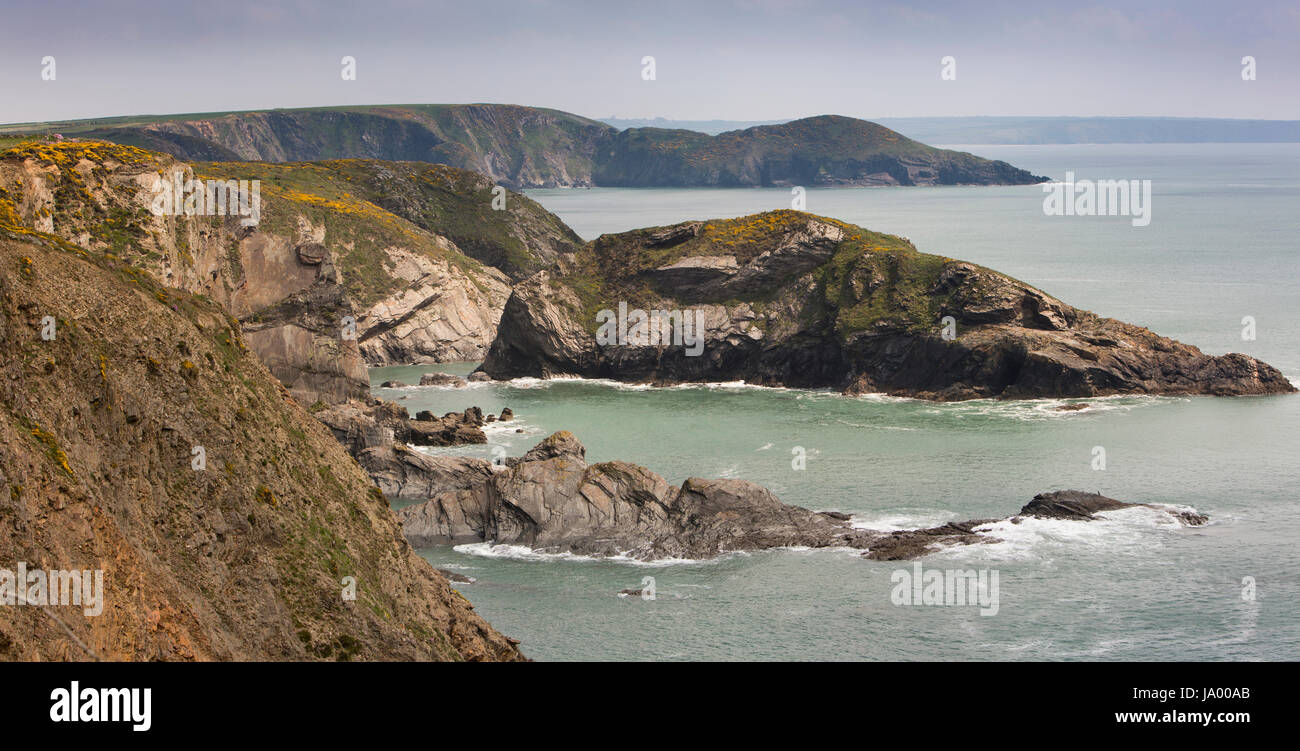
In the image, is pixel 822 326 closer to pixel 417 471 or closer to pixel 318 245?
pixel 318 245

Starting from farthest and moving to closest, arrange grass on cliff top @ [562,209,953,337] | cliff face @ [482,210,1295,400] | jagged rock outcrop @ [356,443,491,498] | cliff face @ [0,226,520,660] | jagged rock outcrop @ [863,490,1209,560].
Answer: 1. grass on cliff top @ [562,209,953,337]
2. cliff face @ [482,210,1295,400]
3. jagged rock outcrop @ [356,443,491,498]
4. jagged rock outcrop @ [863,490,1209,560]
5. cliff face @ [0,226,520,660]

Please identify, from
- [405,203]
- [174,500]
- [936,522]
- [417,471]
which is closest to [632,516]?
[936,522]

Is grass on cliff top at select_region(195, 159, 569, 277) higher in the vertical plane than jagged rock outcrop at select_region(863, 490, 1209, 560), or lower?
higher

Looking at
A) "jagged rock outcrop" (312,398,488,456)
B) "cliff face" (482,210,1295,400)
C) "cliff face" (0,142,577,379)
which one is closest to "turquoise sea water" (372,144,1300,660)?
"jagged rock outcrop" (312,398,488,456)

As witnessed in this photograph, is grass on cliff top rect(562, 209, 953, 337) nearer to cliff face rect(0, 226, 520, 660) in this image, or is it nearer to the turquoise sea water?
the turquoise sea water
